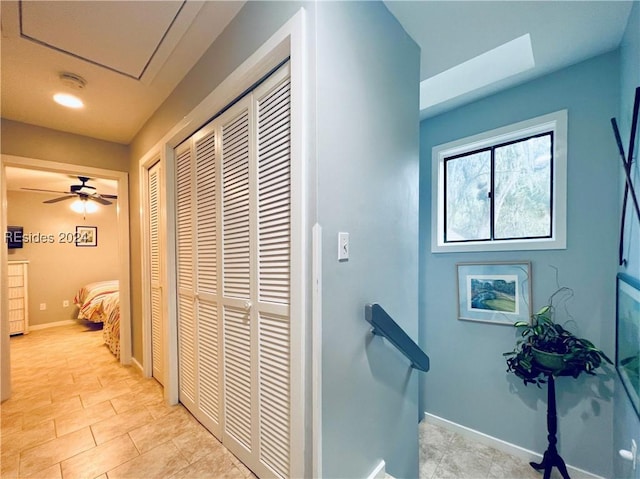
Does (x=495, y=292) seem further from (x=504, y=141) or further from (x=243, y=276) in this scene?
(x=243, y=276)

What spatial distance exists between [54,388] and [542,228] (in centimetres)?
441

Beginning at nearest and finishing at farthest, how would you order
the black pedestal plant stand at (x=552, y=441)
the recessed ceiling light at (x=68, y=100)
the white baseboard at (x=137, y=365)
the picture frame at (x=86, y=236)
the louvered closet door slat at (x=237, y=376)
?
1. the louvered closet door slat at (x=237, y=376)
2. the black pedestal plant stand at (x=552, y=441)
3. the recessed ceiling light at (x=68, y=100)
4. the white baseboard at (x=137, y=365)
5. the picture frame at (x=86, y=236)

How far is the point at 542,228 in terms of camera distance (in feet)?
6.44

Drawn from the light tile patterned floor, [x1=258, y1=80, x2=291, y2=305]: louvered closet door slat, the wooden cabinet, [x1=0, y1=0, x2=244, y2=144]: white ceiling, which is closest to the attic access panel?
[x1=0, y1=0, x2=244, y2=144]: white ceiling

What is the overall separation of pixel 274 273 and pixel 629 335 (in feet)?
5.58

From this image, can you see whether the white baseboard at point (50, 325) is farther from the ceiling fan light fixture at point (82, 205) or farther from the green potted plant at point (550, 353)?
the green potted plant at point (550, 353)

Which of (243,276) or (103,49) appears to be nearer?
(243,276)

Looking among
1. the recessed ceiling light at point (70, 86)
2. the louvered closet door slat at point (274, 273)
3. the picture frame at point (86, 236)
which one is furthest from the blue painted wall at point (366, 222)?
the picture frame at point (86, 236)

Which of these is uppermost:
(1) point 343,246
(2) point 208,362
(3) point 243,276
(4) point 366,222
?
(4) point 366,222

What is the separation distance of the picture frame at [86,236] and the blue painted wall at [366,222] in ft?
20.4

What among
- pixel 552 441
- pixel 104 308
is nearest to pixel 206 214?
pixel 552 441

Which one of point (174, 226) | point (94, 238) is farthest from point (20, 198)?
point (174, 226)

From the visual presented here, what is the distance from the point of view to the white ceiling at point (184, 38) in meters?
1.37

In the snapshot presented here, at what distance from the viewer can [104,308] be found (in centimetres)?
393
